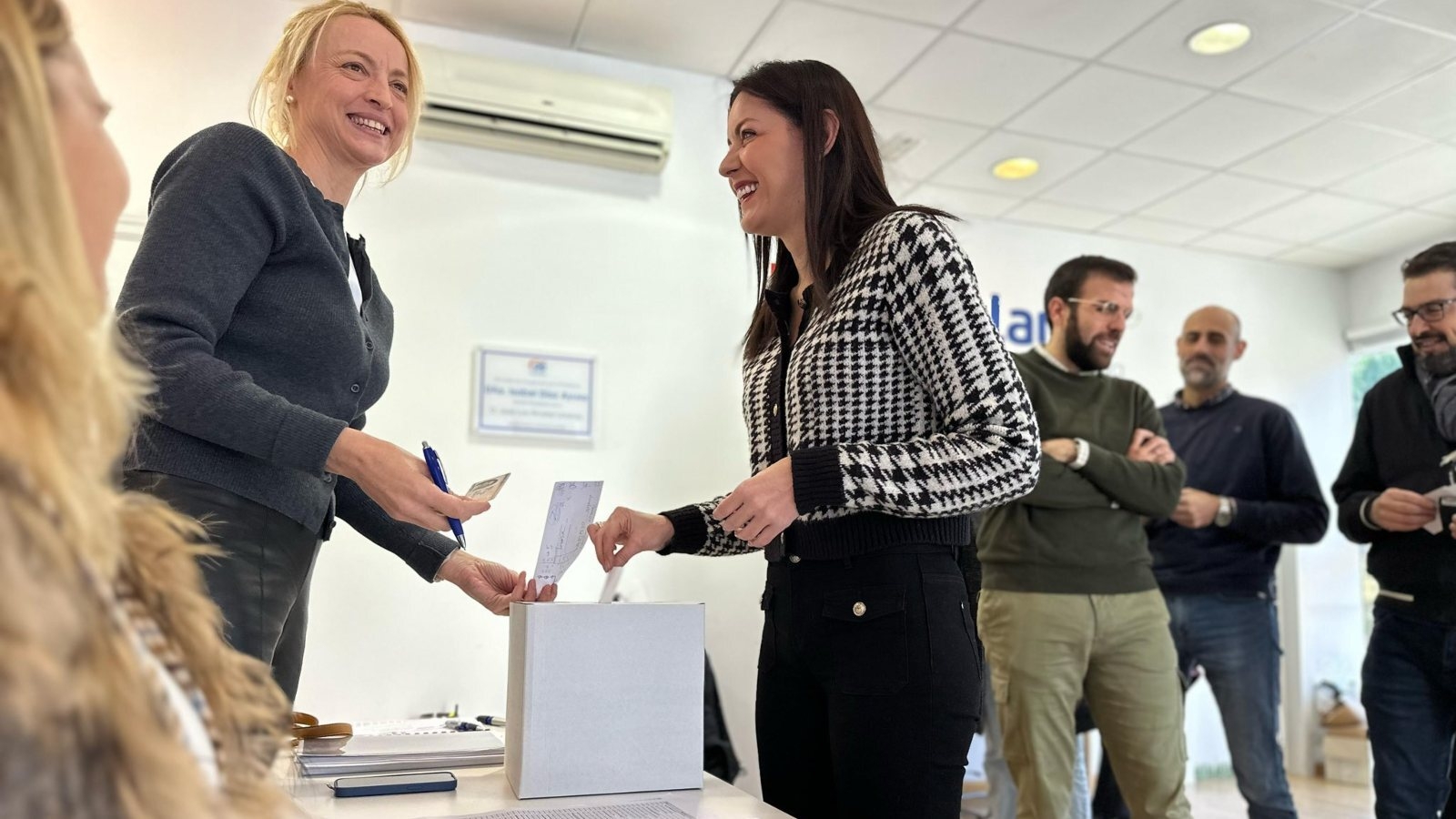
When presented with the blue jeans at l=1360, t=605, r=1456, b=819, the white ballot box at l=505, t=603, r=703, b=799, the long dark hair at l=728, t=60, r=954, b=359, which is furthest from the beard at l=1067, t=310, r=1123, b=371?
the white ballot box at l=505, t=603, r=703, b=799

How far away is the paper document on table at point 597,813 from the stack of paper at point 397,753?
0.24m

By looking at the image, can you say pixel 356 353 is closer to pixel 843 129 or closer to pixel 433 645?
pixel 843 129

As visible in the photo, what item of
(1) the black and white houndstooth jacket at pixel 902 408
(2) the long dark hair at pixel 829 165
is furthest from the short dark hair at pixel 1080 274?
(1) the black and white houndstooth jacket at pixel 902 408

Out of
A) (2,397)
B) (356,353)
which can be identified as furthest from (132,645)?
(356,353)

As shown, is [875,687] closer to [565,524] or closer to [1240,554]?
[565,524]

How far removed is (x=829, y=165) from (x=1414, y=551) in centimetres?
190

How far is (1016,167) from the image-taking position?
4480 millimetres

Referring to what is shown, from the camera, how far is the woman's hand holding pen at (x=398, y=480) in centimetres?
104

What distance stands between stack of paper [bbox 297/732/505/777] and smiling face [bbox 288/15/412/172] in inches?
30.4

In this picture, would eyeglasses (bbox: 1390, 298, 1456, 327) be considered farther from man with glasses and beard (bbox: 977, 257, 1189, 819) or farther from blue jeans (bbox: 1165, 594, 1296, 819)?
blue jeans (bbox: 1165, 594, 1296, 819)

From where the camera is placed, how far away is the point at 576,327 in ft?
11.5

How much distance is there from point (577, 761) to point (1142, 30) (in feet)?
10.3

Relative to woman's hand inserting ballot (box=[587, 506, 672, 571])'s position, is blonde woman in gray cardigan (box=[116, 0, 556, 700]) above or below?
above

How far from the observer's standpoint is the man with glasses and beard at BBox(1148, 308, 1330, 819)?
9.16ft
